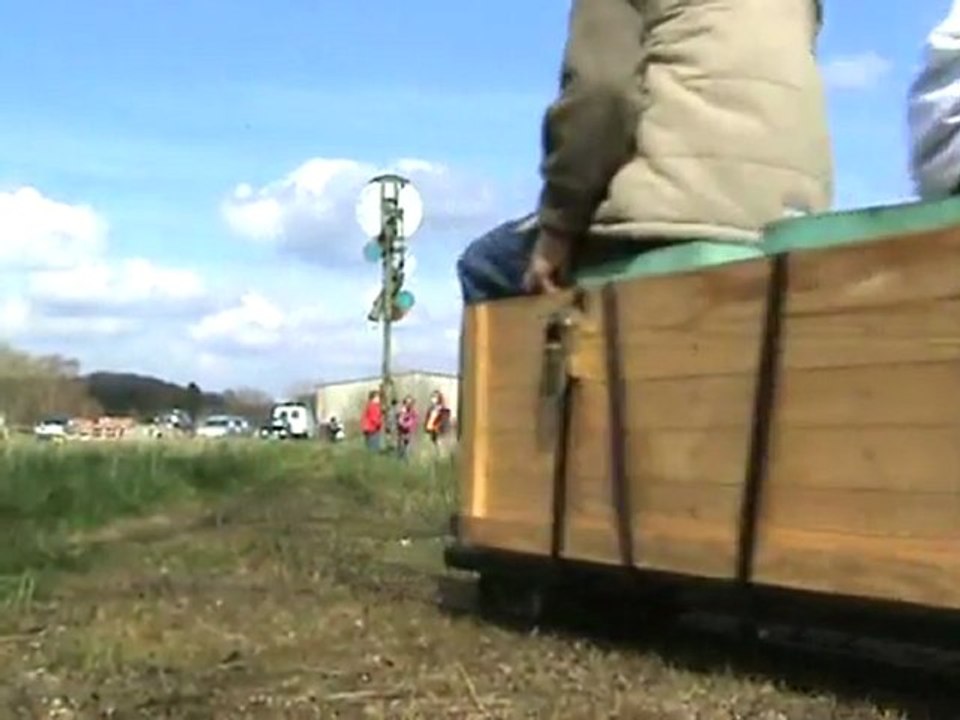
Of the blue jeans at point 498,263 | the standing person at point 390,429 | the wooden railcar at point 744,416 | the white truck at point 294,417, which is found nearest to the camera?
the wooden railcar at point 744,416

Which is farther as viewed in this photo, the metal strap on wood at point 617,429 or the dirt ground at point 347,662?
the metal strap on wood at point 617,429

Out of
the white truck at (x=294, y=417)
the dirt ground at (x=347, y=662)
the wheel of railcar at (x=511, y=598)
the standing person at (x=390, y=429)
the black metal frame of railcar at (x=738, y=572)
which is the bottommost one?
the dirt ground at (x=347, y=662)

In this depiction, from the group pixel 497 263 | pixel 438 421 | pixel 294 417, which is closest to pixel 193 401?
pixel 294 417

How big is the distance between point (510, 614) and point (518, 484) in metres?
0.36

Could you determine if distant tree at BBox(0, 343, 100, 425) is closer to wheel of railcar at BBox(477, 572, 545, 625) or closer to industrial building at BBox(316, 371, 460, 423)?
industrial building at BBox(316, 371, 460, 423)

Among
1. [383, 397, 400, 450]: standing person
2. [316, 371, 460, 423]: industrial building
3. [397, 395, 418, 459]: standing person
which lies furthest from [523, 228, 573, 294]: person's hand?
[316, 371, 460, 423]: industrial building

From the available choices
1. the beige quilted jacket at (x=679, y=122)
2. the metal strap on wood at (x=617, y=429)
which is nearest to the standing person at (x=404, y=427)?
the beige quilted jacket at (x=679, y=122)

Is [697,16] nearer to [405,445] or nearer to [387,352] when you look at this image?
[387,352]

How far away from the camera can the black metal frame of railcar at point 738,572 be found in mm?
3547

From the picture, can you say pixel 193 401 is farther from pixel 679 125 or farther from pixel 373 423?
pixel 679 125

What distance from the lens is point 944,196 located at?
3729 mm

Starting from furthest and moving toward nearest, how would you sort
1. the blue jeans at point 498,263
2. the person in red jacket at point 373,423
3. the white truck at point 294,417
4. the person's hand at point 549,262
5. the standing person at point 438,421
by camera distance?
the white truck at point 294,417, the standing person at point 438,421, the person in red jacket at point 373,423, the blue jeans at point 498,263, the person's hand at point 549,262

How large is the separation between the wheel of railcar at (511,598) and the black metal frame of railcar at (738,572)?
0.03 ft

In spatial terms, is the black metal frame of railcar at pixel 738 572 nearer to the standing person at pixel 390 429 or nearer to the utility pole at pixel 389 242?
the utility pole at pixel 389 242
